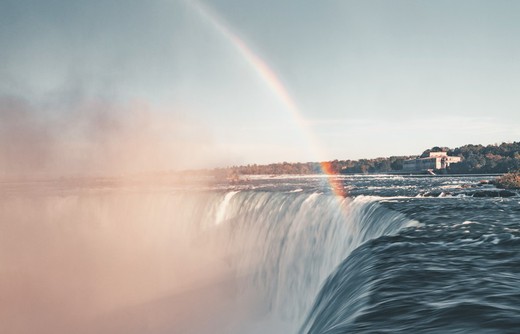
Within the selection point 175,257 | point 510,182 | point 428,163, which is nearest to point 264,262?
point 175,257

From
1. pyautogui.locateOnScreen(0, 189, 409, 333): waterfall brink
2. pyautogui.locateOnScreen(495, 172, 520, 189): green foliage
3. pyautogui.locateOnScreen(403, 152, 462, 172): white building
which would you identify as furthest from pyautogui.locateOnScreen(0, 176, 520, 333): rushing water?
pyautogui.locateOnScreen(403, 152, 462, 172): white building

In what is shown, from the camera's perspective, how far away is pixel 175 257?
36.6 metres

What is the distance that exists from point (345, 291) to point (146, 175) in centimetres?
9235

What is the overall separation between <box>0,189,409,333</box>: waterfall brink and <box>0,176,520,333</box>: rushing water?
0.12 meters

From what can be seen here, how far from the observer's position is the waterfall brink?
1998cm

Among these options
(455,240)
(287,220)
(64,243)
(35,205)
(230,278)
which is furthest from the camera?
(35,205)

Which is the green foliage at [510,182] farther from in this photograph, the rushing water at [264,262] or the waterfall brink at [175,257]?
the waterfall brink at [175,257]

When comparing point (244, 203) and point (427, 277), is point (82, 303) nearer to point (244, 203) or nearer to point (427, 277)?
point (244, 203)

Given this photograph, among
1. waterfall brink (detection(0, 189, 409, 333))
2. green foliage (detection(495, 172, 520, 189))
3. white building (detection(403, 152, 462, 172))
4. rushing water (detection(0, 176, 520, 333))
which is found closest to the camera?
rushing water (detection(0, 176, 520, 333))

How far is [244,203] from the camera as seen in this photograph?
1282 inches

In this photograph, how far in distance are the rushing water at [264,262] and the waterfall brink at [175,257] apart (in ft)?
0.41

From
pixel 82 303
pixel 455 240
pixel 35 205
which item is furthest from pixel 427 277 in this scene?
pixel 35 205

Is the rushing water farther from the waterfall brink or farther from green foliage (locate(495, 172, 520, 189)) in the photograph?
green foliage (locate(495, 172, 520, 189))

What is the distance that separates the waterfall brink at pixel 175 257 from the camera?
65.6ft
